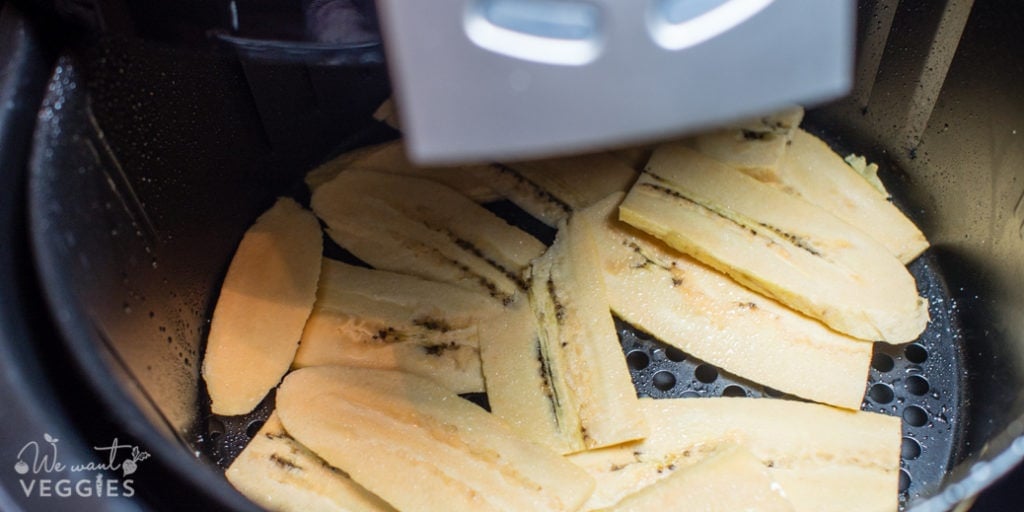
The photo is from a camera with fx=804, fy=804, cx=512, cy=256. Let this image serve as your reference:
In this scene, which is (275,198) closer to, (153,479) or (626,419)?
(153,479)

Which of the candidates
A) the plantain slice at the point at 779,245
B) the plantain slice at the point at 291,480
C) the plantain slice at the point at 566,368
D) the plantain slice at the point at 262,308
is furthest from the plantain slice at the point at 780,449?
the plantain slice at the point at 262,308

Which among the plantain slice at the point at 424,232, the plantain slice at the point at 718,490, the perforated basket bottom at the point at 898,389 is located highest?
the plantain slice at the point at 424,232

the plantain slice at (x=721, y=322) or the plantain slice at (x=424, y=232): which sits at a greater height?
the plantain slice at (x=424, y=232)

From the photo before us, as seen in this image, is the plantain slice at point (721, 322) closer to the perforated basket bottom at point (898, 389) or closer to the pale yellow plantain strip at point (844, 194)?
the perforated basket bottom at point (898, 389)

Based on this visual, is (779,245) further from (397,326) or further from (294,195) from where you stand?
(294,195)

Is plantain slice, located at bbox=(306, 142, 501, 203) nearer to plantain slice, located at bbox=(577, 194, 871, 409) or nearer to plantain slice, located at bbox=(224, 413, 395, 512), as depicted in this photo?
plantain slice, located at bbox=(577, 194, 871, 409)
